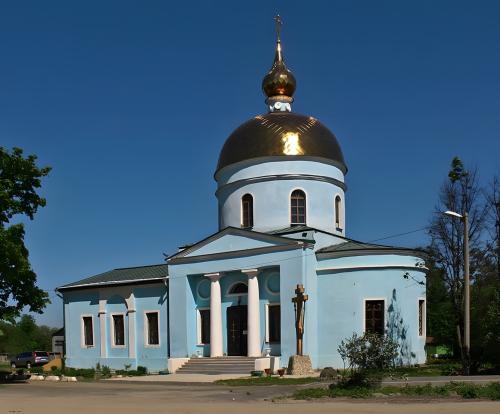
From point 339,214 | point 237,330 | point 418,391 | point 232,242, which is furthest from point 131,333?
point 418,391

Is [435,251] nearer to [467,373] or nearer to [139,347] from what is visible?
[467,373]

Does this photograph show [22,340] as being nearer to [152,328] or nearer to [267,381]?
[152,328]

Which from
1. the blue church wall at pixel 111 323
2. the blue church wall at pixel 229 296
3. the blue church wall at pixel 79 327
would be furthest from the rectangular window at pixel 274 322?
the blue church wall at pixel 79 327

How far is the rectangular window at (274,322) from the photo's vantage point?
28.2m

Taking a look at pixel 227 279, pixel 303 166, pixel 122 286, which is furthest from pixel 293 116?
pixel 122 286

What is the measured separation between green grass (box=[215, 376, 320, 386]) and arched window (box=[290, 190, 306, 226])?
881cm

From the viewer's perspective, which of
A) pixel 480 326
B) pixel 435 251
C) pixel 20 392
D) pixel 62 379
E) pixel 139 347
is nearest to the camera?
pixel 20 392

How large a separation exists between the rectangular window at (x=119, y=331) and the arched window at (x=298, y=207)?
9.99 meters

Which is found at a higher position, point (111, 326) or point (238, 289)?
point (238, 289)

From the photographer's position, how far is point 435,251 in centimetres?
2662

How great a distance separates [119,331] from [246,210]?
879 cm

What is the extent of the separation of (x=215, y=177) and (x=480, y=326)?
1477 centimetres

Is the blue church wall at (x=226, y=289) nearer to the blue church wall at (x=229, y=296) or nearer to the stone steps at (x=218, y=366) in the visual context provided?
the blue church wall at (x=229, y=296)

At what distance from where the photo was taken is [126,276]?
115 ft
